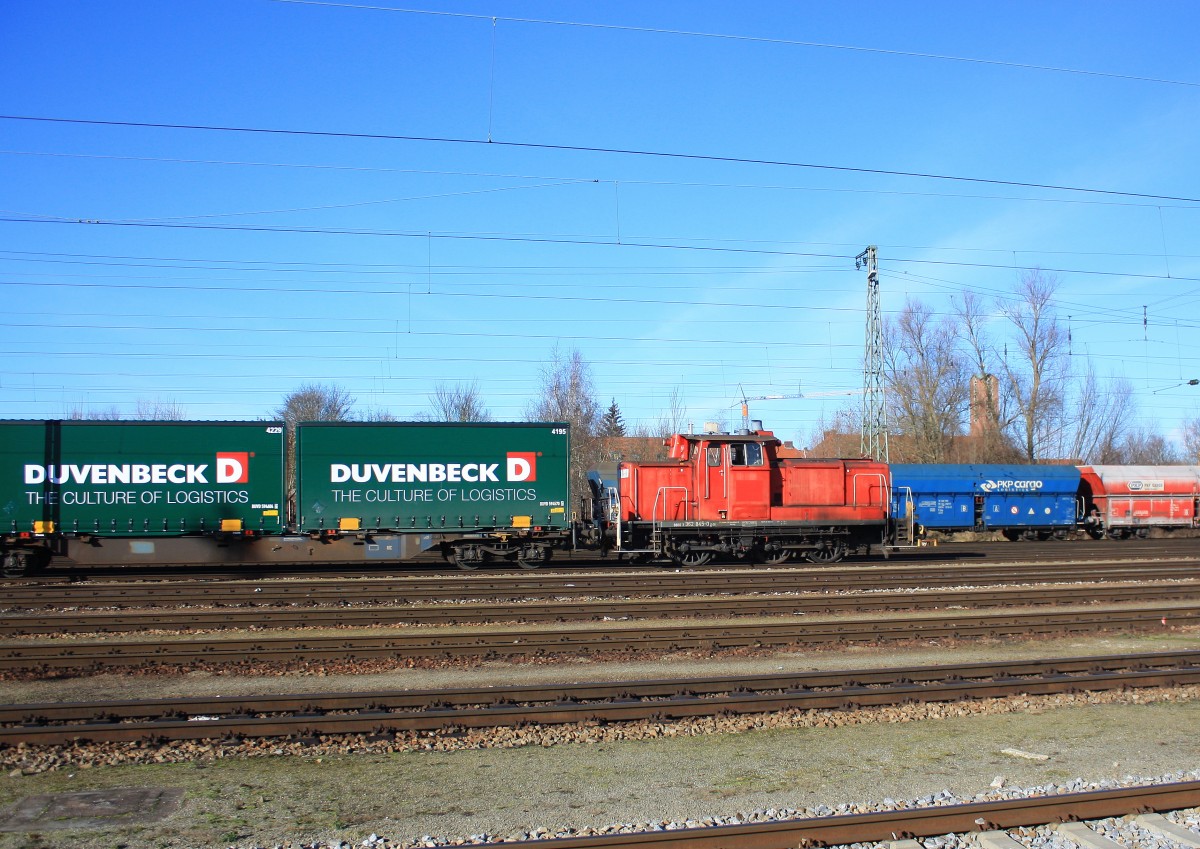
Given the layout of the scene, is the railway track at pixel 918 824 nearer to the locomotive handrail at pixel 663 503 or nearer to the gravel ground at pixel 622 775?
the gravel ground at pixel 622 775

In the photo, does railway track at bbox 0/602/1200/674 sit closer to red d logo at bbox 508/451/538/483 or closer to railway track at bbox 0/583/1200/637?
railway track at bbox 0/583/1200/637

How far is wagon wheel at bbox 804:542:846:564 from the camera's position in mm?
23625

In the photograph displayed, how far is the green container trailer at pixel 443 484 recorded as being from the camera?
71.8 feet

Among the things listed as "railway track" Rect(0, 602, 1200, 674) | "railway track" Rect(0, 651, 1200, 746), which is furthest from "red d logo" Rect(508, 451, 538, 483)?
"railway track" Rect(0, 651, 1200, 746)

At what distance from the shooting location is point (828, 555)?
23.8 meters

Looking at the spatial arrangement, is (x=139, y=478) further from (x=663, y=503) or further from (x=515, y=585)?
(x=663, y=503)

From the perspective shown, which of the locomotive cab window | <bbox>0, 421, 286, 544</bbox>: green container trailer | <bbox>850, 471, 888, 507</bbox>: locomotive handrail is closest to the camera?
<bbox>0, 421, 286, 544</bbox>: green container trailer

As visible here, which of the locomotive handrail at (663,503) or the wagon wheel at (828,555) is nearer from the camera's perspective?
the locomotive handrail at (663,503)

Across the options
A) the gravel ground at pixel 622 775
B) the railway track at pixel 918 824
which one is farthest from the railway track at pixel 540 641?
the railway track at pixel 918 824

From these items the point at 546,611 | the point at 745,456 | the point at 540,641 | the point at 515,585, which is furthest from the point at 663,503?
the point at 540,641

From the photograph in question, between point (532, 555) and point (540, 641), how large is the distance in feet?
35.8

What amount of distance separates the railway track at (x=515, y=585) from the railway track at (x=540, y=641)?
378 centimetres

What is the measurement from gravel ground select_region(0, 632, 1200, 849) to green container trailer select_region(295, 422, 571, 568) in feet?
42.0

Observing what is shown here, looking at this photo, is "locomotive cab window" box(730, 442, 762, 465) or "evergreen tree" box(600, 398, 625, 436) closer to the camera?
"locomotive cab window" box(730, 442, 762, 465)
